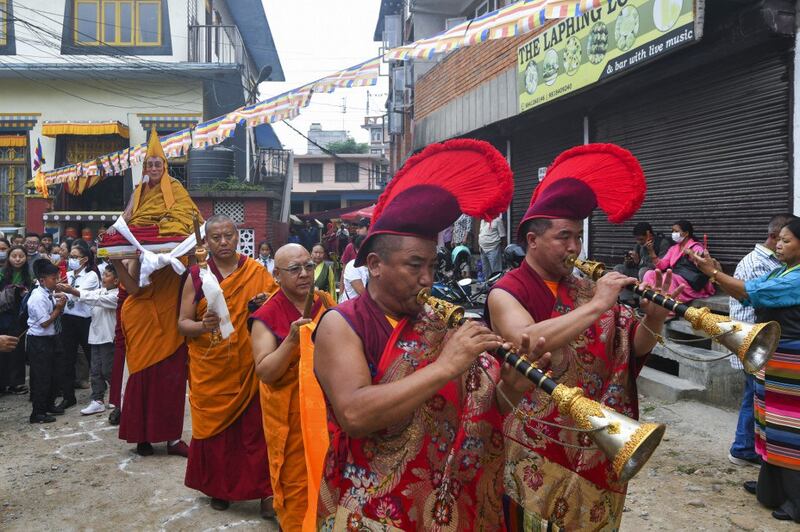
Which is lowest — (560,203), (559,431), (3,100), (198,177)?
(559,431)

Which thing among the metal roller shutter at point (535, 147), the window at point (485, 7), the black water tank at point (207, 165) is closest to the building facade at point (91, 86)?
the black water tank at point (207, 165)

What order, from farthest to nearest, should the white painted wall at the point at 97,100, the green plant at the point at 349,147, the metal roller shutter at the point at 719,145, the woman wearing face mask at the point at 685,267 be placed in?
1. the green plant at the point at 349,147
2. the white painted wall at the point at 97,100
3. the woman wearing face mask at the point at 685,267
4. the metal roller shutter at the point at 719,145

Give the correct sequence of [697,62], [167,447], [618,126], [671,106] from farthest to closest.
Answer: [618,126] → [671,106] → [697,62] → [167,447]

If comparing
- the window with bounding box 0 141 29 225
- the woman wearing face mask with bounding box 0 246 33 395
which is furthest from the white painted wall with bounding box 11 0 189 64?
the woman wearing face mask with bounding box 0 246 33 395

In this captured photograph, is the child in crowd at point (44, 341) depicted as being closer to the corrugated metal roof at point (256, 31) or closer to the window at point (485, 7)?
the window at point (485, 7)

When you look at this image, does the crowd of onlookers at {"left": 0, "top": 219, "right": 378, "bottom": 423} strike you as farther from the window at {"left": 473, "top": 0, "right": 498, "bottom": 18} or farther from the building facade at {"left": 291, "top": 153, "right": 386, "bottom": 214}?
the building facade at {"left": 291, "top": 153, "right": 386, "bottom": 214}

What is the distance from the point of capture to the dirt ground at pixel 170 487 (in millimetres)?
4488

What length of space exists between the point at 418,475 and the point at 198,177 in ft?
56.5

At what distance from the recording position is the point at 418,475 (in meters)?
2.12

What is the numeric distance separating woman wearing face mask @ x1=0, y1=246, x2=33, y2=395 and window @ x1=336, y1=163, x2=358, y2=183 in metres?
41.4

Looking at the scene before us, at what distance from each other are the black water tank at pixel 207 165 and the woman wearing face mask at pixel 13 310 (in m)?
9.88

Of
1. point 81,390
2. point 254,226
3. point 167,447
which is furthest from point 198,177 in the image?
point 167,447

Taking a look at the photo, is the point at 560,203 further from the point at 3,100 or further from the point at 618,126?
the point at 3,100

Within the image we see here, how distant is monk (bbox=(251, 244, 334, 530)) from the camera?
3.86 m
